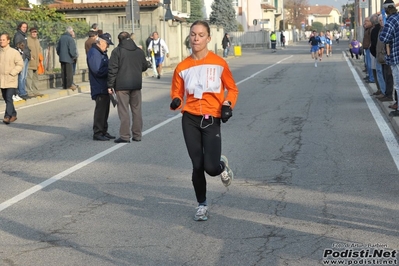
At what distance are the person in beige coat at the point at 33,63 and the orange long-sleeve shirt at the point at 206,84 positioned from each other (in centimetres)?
1427

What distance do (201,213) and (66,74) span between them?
1713 cm

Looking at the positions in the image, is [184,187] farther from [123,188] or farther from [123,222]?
[123,222]

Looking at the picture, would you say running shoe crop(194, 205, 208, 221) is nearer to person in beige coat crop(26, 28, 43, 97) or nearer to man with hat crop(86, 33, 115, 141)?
man with hat crop(86, 33, 115, 141)

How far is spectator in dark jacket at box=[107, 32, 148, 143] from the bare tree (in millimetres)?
134687

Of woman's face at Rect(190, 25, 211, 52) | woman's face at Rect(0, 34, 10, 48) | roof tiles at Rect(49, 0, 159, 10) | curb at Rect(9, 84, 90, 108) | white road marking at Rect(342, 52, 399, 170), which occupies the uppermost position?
roof tiles at Rect(49, 0, 159, 10)

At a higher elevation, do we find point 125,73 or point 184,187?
point 125,73

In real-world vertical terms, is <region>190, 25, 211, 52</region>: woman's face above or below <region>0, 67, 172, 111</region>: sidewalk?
above

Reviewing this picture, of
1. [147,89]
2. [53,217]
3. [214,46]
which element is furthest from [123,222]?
[214,46]

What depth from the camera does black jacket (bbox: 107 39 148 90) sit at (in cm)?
1254

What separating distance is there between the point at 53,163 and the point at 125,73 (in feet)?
7.50

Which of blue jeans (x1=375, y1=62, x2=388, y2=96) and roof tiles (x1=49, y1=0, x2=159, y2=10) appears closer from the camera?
blue jeans (x1=375, y1=62, x2=388, y2=96)

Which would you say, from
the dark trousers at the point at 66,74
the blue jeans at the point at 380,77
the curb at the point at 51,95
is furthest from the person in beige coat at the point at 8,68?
the blue jeans at the point at 380,77

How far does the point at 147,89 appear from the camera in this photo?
80.6ft

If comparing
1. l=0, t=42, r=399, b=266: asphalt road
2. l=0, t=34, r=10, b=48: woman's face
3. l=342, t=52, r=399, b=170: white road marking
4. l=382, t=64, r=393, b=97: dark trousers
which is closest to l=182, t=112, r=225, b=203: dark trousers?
l=0, t=42, r=399, b=266: asphalt road
